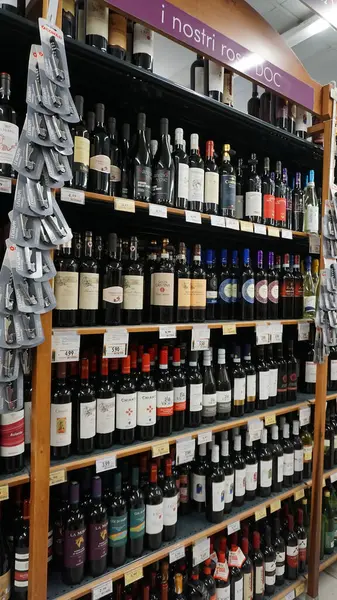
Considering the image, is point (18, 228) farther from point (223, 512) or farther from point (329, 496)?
point (329, 496)

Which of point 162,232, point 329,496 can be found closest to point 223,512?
point 329,496

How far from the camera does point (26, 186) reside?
1209mm

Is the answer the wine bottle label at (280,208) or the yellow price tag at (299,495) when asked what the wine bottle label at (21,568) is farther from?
the wine bottle label at (280,208)

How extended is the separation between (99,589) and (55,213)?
54.3 inches

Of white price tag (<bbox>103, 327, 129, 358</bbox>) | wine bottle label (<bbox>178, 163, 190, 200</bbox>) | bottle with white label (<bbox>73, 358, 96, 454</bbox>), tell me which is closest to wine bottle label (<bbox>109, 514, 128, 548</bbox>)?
bottle with white label (<bbox>73, 358, 96, 454</bbox>)

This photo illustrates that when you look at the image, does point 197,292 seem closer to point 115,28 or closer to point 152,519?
point 152,519

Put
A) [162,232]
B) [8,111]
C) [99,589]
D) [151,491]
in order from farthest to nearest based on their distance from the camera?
[162,232] < [151,491] < [99,589] < [8,111]

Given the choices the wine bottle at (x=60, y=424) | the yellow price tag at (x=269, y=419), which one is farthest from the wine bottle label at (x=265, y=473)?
the wine bottle at (x=60, y=424)

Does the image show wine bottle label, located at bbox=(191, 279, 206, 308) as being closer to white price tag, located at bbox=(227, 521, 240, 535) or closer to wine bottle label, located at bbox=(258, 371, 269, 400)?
wine bottle label, located at bbox=(258, 371, 269, 400)

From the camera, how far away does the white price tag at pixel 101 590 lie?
1.44m

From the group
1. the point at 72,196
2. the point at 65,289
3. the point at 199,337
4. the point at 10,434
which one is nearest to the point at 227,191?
the point at 199,337

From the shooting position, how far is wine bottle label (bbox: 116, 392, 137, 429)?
1.59 meters

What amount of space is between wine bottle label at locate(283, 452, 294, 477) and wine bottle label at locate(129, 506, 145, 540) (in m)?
0.96

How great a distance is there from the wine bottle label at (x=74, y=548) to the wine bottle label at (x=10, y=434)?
419mm
